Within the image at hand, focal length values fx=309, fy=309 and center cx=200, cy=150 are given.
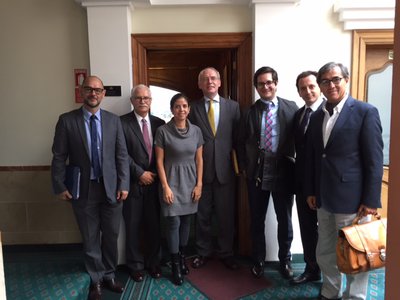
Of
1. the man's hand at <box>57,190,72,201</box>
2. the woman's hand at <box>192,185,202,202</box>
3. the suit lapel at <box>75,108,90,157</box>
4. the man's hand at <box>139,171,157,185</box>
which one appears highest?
the suit lapel at <box>75,108,90,157</box>

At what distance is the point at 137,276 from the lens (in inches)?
96.7

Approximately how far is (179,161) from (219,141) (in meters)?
0.38

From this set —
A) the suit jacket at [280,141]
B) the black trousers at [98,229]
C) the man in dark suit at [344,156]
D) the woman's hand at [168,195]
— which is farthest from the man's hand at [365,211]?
the black trousers at [98,229]

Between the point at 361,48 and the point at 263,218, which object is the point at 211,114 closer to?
the point at 263,218

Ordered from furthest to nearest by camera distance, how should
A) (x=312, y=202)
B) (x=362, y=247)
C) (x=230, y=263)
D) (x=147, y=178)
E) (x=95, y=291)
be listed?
(x=230, y=263)
(x=147, y=178)
(x=95, y=291)
(x=312, y=202)
(x=362, y=247)

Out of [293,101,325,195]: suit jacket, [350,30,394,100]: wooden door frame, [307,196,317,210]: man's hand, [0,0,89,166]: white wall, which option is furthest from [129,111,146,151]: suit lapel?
[350,30,394,100]: wooden door frame

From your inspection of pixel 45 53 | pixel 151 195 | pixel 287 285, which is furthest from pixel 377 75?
pixel 45 53

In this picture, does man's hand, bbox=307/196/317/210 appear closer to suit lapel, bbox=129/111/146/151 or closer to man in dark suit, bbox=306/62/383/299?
man in dark suit, bbox=306/62/383/299

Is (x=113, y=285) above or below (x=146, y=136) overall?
below

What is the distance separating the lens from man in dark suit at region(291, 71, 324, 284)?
2135 mm

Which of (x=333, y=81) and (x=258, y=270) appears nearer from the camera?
(x=333, y=81)

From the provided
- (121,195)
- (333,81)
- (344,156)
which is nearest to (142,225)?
(121,195)

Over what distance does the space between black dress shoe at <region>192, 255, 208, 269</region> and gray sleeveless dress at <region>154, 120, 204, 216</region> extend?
1.70 feet

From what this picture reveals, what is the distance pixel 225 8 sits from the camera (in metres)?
2.63
